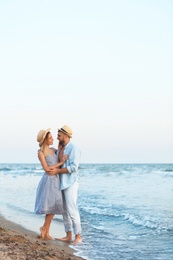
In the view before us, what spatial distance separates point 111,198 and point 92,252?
933 cm

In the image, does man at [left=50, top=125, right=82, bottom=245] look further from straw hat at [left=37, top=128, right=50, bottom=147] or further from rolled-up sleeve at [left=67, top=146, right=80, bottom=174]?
straw hat at [left=37, top=128, right=50, bottom=147]

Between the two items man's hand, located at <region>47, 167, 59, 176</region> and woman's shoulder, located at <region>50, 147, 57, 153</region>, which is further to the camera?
woman's shoulder, located at <region>50, 147, 57, 153</region>

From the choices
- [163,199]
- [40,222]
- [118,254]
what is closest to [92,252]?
[118,254]

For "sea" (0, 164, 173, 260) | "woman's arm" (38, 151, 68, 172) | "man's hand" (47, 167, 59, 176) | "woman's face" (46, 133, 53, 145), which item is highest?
"woman's face" (46, 133, 53, 145)

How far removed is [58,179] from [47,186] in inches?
8.6

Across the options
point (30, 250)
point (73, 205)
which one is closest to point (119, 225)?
point (73, 205)

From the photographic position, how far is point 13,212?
11781mm

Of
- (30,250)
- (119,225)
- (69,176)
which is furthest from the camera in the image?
(119,225)

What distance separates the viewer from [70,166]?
7.33 m

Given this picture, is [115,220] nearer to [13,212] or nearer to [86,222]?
[86,222]

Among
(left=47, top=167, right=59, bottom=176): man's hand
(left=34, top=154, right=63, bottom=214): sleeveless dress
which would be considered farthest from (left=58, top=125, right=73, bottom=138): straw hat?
(left=47, top=167, right=59, bottom=176): man's hand

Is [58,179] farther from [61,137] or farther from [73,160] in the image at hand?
[61,137]

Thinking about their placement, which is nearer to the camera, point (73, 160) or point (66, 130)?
point (73, 160)

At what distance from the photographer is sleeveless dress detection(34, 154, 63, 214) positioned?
24.0 feet
